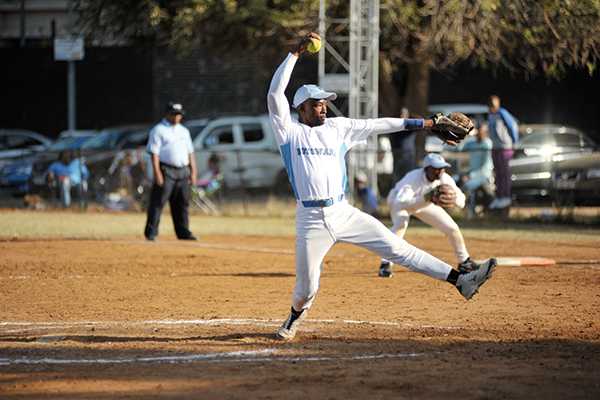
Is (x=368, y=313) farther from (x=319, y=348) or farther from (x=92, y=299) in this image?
(x=92, y=299)

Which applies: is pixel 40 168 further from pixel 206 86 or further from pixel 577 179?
pixel 577 179

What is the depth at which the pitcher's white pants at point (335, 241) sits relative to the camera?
9602mm

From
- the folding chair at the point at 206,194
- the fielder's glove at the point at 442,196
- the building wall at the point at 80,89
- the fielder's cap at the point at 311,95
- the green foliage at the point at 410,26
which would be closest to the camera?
the fielder's cap at the point at 311,95

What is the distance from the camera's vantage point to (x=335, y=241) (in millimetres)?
9664

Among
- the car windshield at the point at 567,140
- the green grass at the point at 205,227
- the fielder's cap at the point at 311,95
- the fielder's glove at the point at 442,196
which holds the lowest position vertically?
the green grass at the point at 205,227

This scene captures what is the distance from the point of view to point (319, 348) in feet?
31.4

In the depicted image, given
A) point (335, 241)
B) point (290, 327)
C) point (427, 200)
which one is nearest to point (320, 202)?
point (335, 241)

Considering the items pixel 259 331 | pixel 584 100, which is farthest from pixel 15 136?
pixel 259 331

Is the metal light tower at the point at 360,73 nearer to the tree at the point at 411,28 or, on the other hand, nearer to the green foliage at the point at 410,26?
the green foliage at the point at 410,26

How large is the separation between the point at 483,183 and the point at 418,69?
5.86 m

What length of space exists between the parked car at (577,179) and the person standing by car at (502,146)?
1.03 meters

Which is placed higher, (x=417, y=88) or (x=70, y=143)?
(x=417, y=88)

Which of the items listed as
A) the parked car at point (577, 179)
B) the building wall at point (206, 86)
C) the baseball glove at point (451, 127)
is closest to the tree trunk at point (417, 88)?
the parked car at point (577, 179)

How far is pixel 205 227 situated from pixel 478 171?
5763 mm
